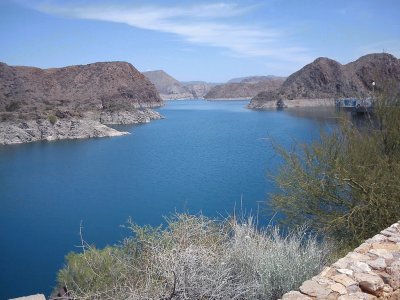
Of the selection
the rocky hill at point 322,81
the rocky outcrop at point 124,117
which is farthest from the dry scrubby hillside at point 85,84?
the rocky hill at point 322,81

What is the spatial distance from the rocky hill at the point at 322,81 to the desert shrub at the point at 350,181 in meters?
96.6

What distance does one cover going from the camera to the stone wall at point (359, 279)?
396cm

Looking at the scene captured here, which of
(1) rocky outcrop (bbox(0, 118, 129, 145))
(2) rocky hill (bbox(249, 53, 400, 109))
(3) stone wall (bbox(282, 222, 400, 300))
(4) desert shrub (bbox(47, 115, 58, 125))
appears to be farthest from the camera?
(2) rocky hill (bbox(249, 53, 400, 109))

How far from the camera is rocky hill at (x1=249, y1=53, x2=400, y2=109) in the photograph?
10825 cm

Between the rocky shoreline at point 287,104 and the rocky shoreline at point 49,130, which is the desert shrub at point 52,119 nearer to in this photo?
the rocky shoreline at point 49,130

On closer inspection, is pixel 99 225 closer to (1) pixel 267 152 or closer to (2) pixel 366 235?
(2) pixel 366 235

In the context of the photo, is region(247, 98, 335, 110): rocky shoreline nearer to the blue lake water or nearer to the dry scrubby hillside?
the dry scrubby hillside

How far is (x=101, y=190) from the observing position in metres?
26.2

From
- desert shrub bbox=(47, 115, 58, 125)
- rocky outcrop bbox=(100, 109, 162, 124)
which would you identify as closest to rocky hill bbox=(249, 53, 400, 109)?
rocky outcrop bbox=(100, 109, 162, 124)

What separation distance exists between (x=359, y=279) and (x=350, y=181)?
5753 millimetres

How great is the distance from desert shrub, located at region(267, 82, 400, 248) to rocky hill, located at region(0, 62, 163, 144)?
154 ft

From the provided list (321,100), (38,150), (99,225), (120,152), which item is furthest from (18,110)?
(321,100)

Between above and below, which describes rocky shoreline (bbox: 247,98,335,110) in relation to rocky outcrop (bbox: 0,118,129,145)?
above

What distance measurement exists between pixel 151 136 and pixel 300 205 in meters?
46.0
